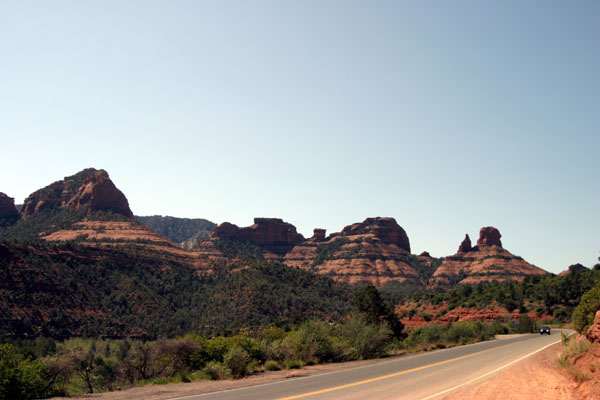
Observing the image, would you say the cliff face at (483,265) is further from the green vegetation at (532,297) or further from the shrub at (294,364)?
the shrub at (294,364)

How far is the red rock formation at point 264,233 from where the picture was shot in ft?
592

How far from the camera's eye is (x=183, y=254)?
102562mm

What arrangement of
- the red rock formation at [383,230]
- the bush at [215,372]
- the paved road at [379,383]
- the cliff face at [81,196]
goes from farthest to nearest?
the red rock formation at [383,230], the cliff face at [81,196], the bush at [215,372], the paved road at [379,383]

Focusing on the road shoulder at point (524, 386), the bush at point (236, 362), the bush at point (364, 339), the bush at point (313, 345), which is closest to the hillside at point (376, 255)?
the bush at point (364, 339)

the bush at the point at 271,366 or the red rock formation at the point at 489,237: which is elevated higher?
→ the red rock formation at the point at 489,237

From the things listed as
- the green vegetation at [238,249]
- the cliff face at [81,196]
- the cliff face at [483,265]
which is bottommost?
the cliff face at [483,265]

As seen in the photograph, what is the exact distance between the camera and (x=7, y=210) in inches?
5103

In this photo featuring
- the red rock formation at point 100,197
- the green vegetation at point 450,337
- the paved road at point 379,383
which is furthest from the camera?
the red rock formation at point 100,197

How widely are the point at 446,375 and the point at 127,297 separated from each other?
61.7m

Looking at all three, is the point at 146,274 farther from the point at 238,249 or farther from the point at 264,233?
A: the point at 264,233

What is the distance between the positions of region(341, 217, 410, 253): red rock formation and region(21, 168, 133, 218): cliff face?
95.5 metres

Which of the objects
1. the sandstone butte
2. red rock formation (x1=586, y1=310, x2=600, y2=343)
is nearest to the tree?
red rock formation (x1=586, y1=310, x2=600, y2=343)

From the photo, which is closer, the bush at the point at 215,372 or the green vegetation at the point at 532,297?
the bush at the point at 215,372

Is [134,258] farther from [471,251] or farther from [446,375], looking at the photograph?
[471,251]
